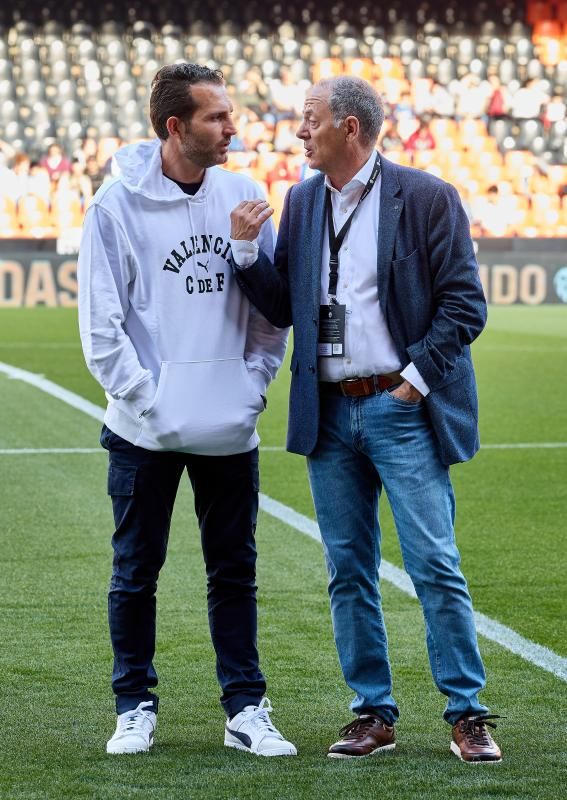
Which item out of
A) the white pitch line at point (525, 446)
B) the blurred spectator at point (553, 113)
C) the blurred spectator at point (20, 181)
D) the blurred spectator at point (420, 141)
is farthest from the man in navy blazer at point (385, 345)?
the blurred spectator at point (553, 113)

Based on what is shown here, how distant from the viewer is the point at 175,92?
356 centimetres

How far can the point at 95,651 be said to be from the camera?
4770 mm

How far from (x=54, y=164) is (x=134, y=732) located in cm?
2202

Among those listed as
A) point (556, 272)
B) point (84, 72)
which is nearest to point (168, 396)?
point (556, 272)

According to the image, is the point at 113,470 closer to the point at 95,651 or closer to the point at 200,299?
the point at 200,299

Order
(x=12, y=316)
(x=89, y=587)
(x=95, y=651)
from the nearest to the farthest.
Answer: (x=95, y=651)
(x=89, y=587)
(x=12, y=316)

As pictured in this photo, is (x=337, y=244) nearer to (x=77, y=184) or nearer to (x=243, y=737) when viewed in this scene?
(x=243, y=737)

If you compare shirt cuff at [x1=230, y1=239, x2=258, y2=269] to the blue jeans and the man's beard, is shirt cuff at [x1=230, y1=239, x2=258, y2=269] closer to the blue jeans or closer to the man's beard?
the man's beard

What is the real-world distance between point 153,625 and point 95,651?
1.10 m

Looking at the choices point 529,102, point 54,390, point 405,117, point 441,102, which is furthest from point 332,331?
point 529,102

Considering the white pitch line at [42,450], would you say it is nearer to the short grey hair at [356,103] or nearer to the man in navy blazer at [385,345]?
the man in navy blazer at [385,345]

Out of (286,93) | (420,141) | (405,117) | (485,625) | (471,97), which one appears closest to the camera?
(485,625)

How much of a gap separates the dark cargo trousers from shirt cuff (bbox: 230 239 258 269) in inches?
19.7

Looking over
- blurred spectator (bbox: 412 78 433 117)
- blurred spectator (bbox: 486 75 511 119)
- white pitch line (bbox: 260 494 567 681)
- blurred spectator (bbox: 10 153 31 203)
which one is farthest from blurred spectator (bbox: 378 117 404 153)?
white pitch line (bbox: 260 494 567 681)
